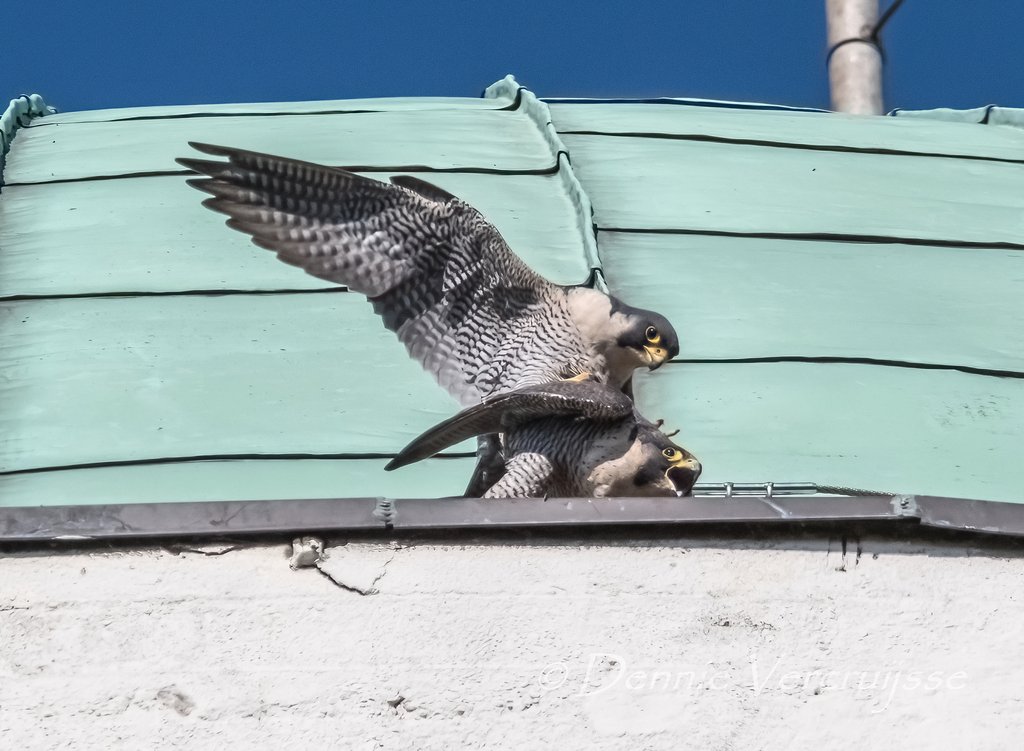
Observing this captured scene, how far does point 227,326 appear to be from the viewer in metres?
8.13

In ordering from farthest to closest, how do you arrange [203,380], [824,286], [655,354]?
[824,286], [203,380], [655,354]

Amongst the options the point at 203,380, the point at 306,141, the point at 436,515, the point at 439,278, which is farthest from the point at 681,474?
the point at 306,141

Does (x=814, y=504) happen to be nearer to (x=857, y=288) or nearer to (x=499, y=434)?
(x=499, y=434)

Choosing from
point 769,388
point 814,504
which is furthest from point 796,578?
point 769,388

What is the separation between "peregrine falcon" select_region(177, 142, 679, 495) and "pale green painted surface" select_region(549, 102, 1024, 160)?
3.73 metres

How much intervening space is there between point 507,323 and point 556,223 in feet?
8.36

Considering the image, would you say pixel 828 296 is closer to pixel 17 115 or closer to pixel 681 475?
pixel 681 475

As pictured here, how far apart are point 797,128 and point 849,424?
338cm

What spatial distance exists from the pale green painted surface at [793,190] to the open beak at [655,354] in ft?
8.45

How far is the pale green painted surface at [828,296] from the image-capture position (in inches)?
324

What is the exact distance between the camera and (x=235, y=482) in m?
7.10

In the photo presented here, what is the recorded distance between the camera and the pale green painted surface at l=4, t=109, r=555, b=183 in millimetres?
9586

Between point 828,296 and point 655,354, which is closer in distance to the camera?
point 655,354

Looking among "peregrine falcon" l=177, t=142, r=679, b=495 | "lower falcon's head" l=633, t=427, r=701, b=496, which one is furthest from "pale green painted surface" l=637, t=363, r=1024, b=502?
"lower falcon's head" l=633, t=427, r=701, b=496
